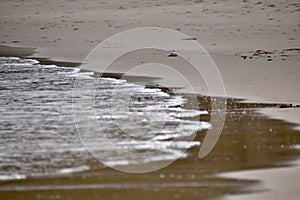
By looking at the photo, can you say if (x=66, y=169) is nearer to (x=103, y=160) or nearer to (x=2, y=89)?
(x=103, y=160)

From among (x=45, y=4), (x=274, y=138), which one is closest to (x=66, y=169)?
(x=274, y=138)

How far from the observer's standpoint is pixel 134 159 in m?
6.63

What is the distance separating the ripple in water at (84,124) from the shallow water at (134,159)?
0.01 m

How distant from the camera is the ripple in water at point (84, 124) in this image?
670cm

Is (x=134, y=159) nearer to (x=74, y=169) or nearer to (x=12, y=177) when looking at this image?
(x=74, y=169)

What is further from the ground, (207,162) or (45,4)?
(45,4)

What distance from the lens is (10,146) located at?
730 cm

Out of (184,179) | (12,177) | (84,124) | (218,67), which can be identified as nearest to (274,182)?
(184,179)

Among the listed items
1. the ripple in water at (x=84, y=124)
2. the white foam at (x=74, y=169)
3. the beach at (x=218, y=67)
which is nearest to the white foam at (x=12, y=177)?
the ripple in water at (x=84, y=124)

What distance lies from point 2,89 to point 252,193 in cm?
672

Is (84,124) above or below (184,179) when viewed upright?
above

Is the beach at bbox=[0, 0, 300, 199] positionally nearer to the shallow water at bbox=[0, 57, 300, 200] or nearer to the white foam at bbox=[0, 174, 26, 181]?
the shallow water at bbox=[0, 57, 300, 200]

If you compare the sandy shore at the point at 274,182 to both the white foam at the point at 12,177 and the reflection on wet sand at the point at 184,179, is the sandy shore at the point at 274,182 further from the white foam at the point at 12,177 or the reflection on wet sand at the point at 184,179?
the white foam at the point at 12,177

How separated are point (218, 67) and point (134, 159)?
610 centimetres
